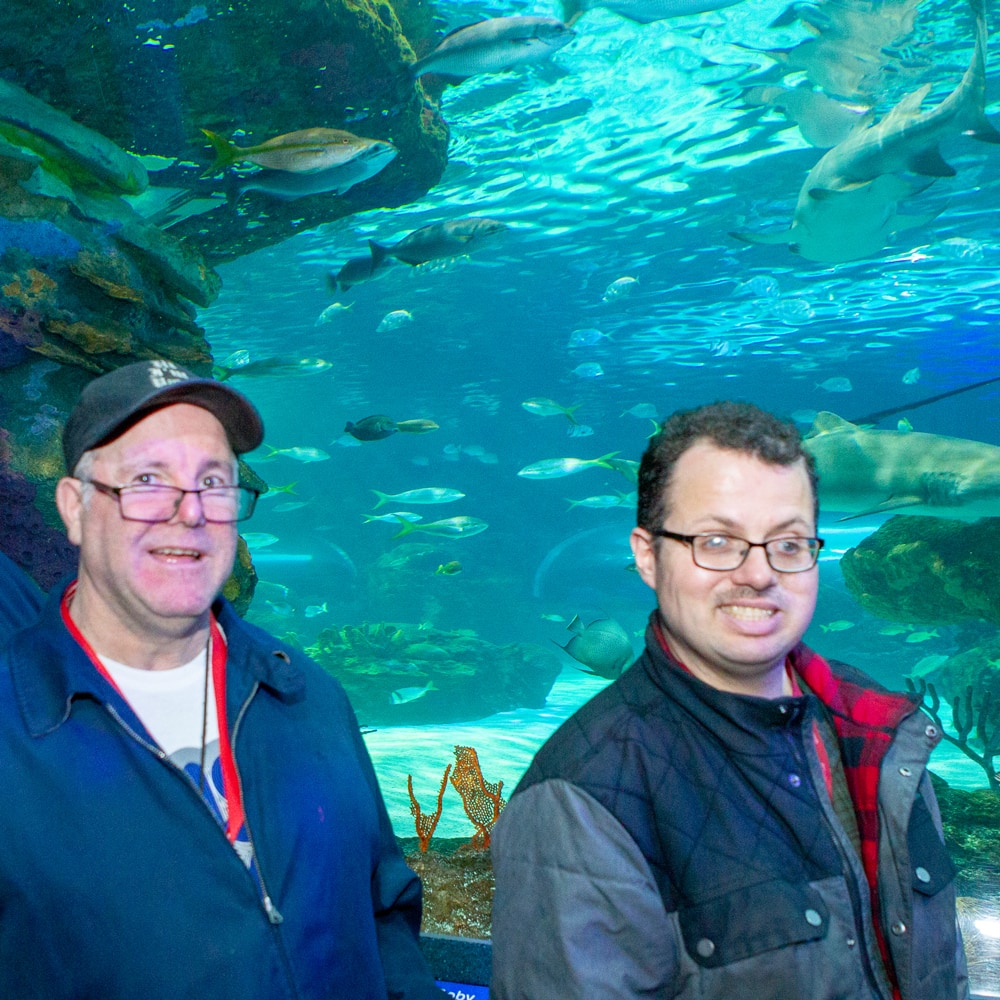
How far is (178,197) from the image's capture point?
8.02 metres

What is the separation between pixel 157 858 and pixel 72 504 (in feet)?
2.90

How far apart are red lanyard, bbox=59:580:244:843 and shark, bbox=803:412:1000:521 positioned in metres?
7.38

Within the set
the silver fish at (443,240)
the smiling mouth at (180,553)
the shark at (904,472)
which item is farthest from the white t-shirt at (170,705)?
the shark at (904,472)

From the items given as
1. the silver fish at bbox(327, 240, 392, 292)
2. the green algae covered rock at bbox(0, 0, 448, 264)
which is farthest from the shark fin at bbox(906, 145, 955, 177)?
the silver fish at bbox(327, 240, 392, 292)

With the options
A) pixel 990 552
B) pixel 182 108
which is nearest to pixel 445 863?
pixel 182 108

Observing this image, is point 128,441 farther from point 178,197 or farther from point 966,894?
point 178,197

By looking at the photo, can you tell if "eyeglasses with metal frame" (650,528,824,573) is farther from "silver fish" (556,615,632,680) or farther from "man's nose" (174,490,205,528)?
"silver fish" (556,615,632,680)

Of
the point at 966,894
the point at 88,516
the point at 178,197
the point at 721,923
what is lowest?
the point at 966,894

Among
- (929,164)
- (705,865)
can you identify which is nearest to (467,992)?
(705,865)

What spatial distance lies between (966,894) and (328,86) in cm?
811

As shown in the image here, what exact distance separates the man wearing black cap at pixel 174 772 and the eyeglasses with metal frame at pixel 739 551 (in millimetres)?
1076

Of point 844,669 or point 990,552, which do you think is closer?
→ point 844,669

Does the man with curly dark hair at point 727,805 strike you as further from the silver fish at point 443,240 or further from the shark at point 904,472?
the silver fish at point 443,240

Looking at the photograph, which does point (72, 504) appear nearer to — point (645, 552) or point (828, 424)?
point (645, 552)
